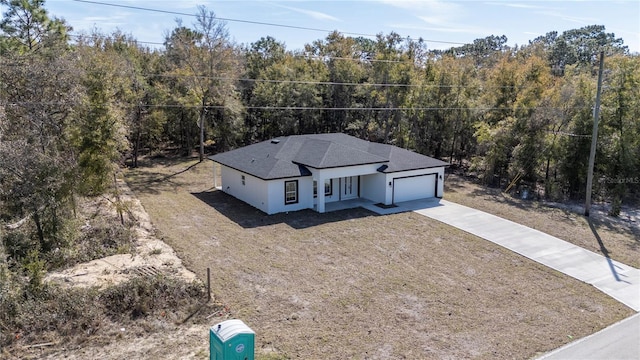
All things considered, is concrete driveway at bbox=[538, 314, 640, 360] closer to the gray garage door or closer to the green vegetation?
the green vegetation

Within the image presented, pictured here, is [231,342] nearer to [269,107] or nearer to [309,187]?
[309,187]

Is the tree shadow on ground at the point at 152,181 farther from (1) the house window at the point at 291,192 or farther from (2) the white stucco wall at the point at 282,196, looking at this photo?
(1) the house window at the point at 291,192

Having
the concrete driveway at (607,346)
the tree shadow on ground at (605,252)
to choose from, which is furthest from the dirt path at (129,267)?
the tree shadow on ground at (605,252)

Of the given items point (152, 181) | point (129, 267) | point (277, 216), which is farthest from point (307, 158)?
point (152, 181)

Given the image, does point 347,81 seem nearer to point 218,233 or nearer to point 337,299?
point 218,233

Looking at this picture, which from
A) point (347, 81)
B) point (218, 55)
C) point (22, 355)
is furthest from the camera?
point (347, 81)

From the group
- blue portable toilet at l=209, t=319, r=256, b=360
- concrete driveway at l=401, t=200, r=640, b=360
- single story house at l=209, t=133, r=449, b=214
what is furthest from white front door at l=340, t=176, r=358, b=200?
blue portable toilet at l=209, t=319, r=256, b=360

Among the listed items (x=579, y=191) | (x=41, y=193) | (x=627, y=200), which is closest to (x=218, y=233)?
(x=41, y=193)
